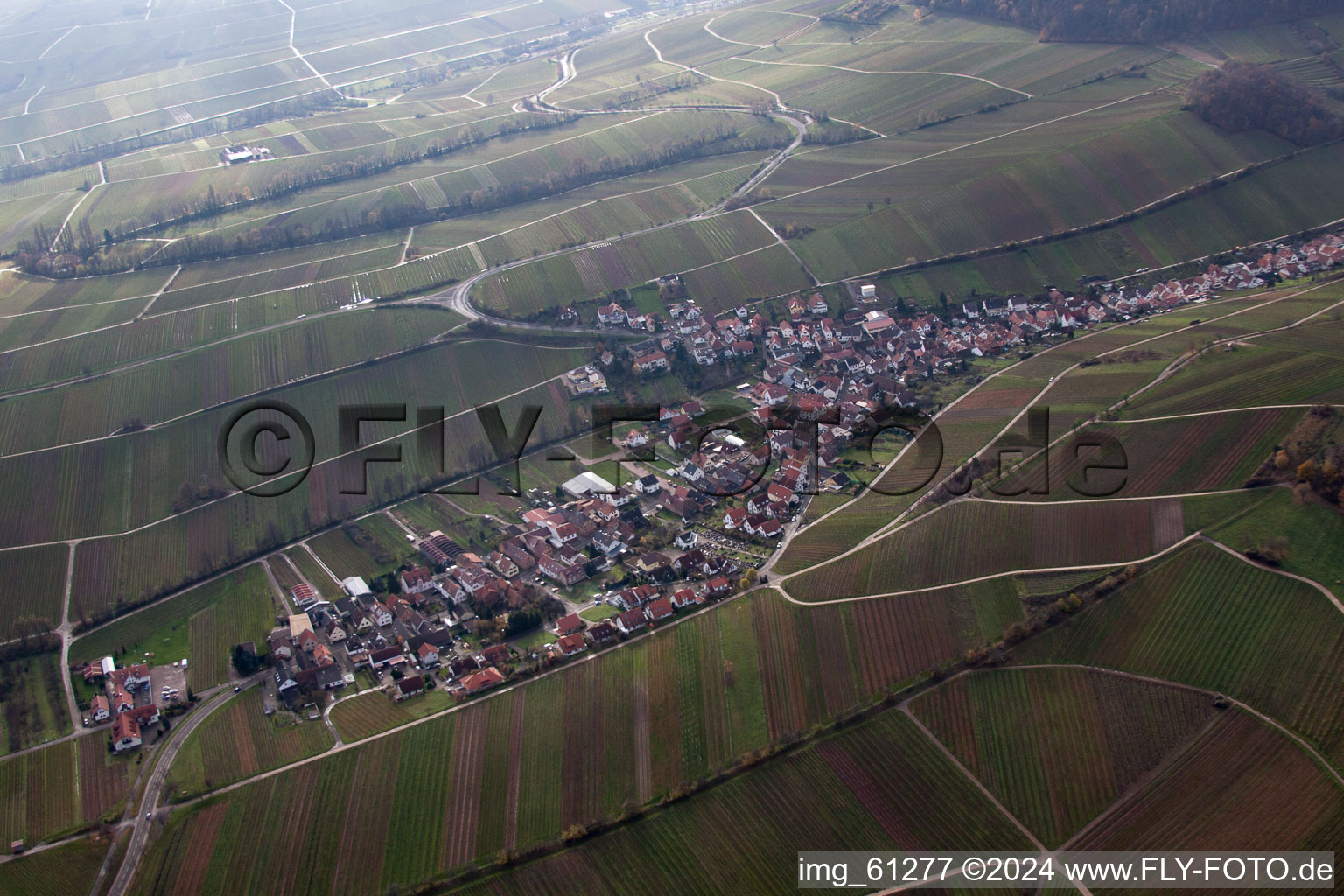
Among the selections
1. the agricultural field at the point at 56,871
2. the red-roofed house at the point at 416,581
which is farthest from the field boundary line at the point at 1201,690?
the agricultural field at the point at 56,871

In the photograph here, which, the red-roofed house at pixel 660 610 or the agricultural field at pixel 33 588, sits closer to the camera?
the red-roofed house at pixel 660 610

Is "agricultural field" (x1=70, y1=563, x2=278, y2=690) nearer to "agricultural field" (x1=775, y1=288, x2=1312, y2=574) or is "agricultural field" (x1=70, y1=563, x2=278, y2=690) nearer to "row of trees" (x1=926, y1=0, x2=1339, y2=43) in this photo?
"agricultural field" (x1=775, y1=288, x2=1312, y2=574)

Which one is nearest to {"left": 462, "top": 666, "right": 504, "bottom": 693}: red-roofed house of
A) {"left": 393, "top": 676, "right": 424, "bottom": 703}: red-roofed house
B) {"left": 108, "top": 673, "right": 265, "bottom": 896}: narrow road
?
{"left": 393, "top": 676, "right": 424, "bottom": 703}: red-roofed house

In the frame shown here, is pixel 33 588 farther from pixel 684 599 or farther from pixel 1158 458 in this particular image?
pixel 1158 458

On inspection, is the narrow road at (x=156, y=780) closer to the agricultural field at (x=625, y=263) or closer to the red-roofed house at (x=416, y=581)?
the red-roofed house at (x=416, y=581)

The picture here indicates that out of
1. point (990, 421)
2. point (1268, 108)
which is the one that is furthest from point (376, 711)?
point (1268, 108)

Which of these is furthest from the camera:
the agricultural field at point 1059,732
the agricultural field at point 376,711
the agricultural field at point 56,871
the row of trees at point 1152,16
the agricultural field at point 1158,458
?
the row of trees at point 1152,16

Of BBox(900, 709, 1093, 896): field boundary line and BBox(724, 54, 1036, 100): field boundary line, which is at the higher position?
BBox(724, 54, 1036, 100): field boundary line

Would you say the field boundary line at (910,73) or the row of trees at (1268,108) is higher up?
the field boundary line at (910,73)
